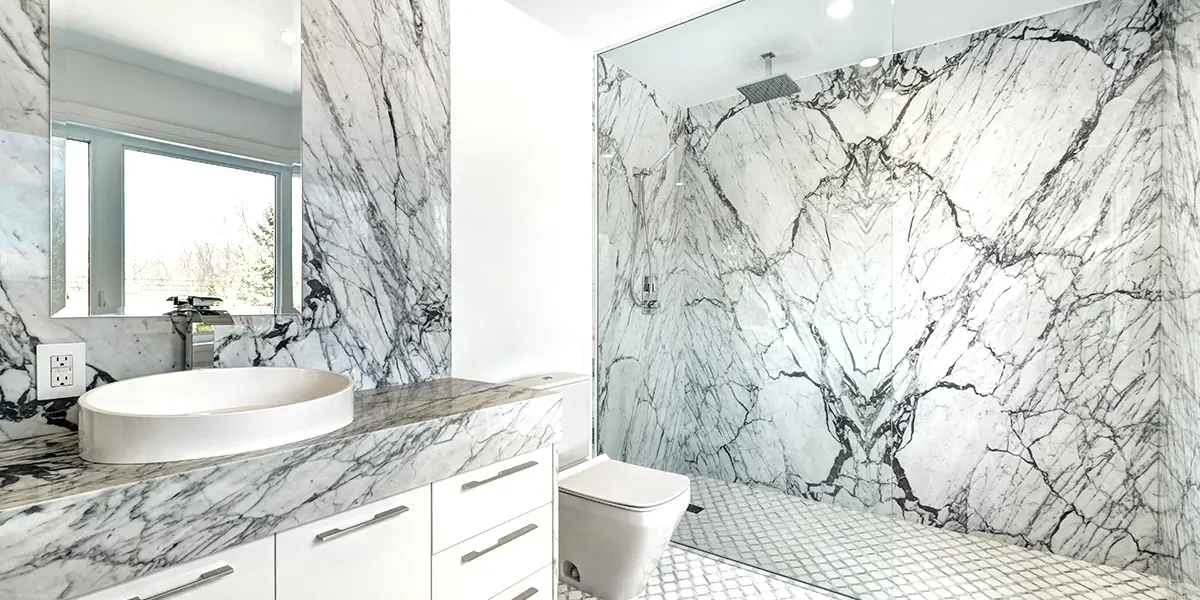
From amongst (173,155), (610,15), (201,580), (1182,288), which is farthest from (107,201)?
(1182,288)

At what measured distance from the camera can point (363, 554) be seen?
1.16 m

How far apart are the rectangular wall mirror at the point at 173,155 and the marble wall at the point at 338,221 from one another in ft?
0.12

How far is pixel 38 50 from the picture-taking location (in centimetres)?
121

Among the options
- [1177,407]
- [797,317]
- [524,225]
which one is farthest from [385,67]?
[1177,407]

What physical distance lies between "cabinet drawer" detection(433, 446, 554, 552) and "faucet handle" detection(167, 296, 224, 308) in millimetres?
809

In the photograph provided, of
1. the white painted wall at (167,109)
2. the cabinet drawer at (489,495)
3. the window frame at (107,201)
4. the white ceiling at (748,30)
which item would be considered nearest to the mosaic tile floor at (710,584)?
the cabinet drawer at (489,495)

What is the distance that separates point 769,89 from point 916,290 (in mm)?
1222

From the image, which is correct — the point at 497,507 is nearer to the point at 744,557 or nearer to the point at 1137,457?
the point at 744,557

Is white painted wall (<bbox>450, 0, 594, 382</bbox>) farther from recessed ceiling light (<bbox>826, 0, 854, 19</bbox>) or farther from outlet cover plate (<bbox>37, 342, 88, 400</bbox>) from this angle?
recessed ceiling light (<bbox>826, 0, 854, 19</bbox>)

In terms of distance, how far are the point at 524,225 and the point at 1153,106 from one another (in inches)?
102

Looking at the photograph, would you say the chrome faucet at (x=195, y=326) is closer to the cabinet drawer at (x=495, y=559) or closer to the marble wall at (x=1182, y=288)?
the cabinet drawer at (x=495, y=559)

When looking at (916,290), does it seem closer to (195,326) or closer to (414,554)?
(414,554)

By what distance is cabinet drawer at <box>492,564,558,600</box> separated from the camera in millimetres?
1498

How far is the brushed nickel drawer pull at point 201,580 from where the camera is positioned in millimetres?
886
